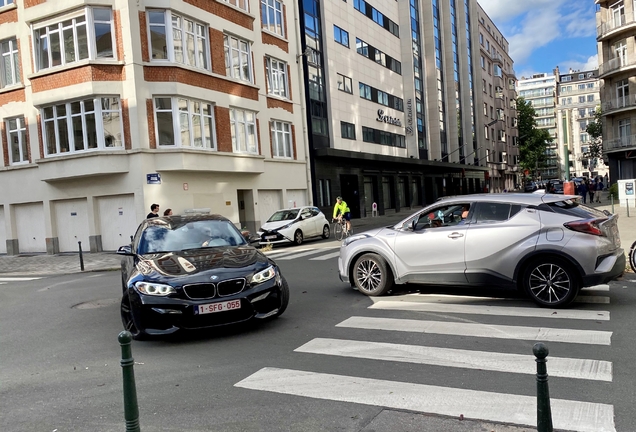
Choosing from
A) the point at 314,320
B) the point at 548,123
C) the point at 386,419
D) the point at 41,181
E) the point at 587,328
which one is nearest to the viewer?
the point at 386,419

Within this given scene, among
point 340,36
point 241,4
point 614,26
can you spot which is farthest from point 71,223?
point 614,26

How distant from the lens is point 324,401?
170 inches

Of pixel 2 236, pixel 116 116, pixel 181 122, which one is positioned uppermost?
pixel 116 116

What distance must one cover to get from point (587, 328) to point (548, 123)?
15721cm

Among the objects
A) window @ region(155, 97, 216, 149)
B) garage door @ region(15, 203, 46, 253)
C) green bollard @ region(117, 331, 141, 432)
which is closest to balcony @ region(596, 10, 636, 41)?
window @ region(155, 97, 216, 149)

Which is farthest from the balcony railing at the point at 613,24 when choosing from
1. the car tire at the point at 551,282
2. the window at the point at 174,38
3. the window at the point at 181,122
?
the car tire at the point at 551,282

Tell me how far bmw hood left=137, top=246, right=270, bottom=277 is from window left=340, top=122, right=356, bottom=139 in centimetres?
3001

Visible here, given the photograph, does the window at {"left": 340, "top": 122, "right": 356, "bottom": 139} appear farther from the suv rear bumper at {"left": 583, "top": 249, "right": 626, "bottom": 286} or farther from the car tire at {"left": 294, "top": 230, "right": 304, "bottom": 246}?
the suv rear bumper at {"left": 583, "top": 249, "right": 626, "bottom": 286}

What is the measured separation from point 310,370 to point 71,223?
802 inches

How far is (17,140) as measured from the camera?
2334cm

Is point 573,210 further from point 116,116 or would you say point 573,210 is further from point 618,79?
point 618,79

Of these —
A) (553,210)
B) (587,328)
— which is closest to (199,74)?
(553,210)

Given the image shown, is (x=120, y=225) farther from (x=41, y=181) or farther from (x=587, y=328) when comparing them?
(x=587, y=328)

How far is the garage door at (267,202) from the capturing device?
27.5 metres
